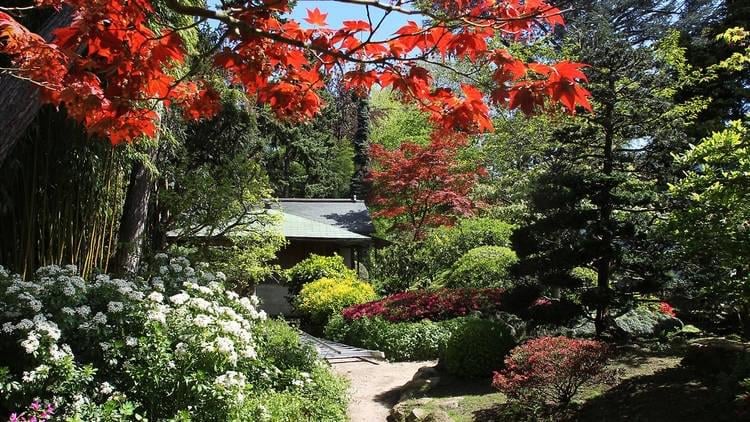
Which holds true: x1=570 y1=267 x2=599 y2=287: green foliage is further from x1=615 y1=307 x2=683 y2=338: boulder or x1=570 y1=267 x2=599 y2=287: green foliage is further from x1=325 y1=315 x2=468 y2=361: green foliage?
x1=325 y1=315 x2=468 y2=361: green foliage

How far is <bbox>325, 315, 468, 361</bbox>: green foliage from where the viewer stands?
934 centimetres

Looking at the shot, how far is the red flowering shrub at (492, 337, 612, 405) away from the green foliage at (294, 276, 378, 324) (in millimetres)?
7126

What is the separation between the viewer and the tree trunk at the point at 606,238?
21.5ft

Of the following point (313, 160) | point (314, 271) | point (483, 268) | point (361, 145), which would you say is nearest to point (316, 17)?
point (483, 268)

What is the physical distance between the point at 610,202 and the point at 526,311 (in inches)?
61.7

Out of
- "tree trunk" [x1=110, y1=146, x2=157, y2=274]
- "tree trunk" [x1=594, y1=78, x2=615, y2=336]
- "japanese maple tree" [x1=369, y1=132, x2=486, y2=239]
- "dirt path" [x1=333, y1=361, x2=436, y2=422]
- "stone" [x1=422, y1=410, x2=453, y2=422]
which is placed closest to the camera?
"stone" [x1=422, y1=410, x2=453, y2=422]

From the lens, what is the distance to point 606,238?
262 inches

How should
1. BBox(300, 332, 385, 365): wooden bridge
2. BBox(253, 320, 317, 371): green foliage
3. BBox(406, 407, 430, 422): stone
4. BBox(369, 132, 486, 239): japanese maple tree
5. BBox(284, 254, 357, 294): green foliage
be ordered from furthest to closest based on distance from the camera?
BBox(369, 132, 486, 239): japanese maple tree, BBox(284, 254, 357, 294): green foliage, BBox(300, 332, 385, 365): wooden bridge, BBox(253, 320, 317, 371): green foliage, BBox(406, 407, 430, 422): stone

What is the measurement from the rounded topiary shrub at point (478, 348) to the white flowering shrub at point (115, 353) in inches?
129

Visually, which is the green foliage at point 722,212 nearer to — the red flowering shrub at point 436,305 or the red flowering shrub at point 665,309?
the red flowering shrub at point 665,309

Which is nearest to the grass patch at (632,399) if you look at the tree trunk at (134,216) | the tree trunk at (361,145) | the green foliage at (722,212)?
the green foliage at (722,212)

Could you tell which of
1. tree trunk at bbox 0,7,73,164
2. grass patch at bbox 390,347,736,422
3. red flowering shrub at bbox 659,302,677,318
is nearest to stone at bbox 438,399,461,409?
grass patch at bbox 390,347,736,422

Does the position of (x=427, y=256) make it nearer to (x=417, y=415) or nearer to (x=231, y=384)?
(x=417, y=415)

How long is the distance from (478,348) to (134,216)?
475cm
